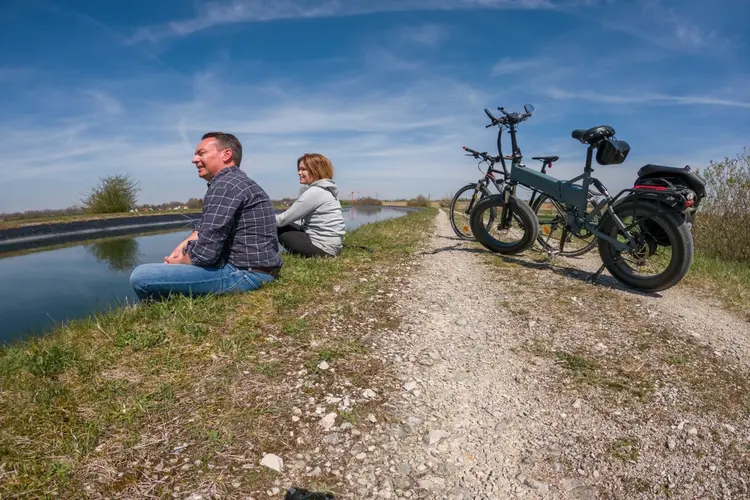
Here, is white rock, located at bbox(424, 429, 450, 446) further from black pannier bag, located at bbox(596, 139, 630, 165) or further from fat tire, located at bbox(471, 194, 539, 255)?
black pannier bag, located at bbox(596, 139, 630, 165)

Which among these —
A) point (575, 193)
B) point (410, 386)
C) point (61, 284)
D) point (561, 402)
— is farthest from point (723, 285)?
point (61, 284)

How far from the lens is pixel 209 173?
13.5 ft

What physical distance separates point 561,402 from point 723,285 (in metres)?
4.74

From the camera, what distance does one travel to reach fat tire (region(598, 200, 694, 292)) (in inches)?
176

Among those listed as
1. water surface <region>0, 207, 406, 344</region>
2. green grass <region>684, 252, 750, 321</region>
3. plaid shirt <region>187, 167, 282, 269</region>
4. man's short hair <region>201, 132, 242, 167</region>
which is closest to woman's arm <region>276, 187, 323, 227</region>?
plaid shirt <region>187, 167, 282, 269</region>

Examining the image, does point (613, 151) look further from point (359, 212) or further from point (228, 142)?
point (359, 212)

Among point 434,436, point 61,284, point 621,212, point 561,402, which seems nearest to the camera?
point 434,436

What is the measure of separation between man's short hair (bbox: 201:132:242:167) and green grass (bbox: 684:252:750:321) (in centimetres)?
599

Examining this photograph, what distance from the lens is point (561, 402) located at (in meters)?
2.57

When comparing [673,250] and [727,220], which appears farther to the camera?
[727,220]

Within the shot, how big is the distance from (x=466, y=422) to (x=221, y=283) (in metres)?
2.80

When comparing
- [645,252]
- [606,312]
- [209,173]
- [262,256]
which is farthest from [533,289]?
[209,173]

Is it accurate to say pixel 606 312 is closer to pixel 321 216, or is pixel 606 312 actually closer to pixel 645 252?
pixel 645 252

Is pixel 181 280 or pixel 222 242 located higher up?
pixel 222 242
